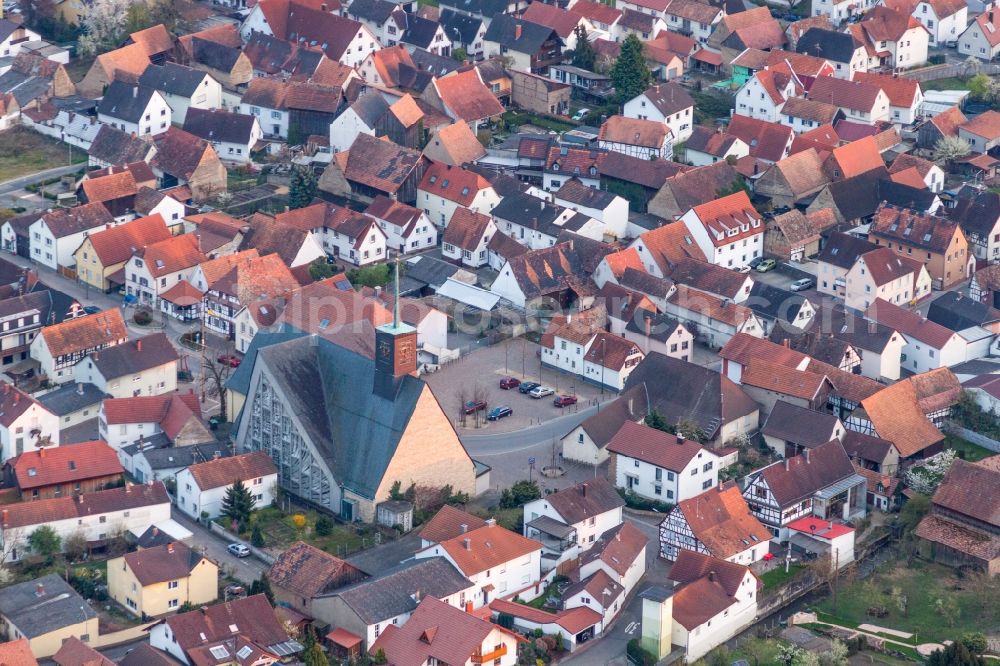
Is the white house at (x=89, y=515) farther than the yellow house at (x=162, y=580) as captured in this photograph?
Yes

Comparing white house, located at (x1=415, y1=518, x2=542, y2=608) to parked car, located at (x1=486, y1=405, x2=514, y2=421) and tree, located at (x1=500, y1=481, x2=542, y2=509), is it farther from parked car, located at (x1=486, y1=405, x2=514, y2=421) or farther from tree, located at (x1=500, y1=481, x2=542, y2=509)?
parked car, located at (x1=486, y1=405, x2=514, y2=421)

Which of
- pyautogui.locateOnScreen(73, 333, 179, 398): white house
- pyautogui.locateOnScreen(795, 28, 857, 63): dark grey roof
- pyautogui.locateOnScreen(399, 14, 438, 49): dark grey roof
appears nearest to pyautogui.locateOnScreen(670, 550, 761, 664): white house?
pyautogui.locateOnScreen(73, 333, 179, 398): white house

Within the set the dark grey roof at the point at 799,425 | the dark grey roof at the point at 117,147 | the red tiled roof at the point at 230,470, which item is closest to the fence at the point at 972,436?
the dark grey roof at the point at 799,425

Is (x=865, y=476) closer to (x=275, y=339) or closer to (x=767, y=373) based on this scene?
(x=767, y=373)

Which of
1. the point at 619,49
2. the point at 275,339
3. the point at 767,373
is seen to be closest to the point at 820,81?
the point at 619,49

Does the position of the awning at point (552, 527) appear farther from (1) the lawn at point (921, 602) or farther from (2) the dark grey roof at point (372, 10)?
(2) the dark grey roof at point (372, 10)

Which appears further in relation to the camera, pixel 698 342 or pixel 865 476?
pixel 698 342

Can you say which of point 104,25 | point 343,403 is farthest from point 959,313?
point 104,25
